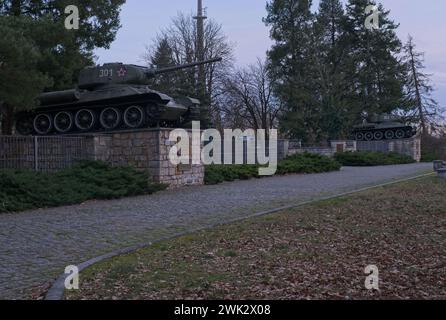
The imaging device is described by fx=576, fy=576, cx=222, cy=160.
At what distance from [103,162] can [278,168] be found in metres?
10.5

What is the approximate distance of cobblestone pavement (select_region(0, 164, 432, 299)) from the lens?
7285 mm

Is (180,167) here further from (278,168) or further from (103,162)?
(278,168)

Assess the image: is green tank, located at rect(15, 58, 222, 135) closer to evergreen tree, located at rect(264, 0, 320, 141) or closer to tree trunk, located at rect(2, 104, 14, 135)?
tree trunk, located at rect(2, 104, 14, 135)

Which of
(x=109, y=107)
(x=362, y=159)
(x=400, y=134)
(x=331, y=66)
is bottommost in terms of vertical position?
(x=362, y=159)

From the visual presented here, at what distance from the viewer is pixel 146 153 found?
746 inches

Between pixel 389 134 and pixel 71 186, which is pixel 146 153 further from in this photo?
pixel 389 134

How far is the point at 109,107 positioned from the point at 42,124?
3.28 metres

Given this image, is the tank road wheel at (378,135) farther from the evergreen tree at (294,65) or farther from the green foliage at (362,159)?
the green foliage at (362,159)

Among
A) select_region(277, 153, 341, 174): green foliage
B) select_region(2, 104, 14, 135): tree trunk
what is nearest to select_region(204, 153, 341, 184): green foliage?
select_region(277, 153, 341, 174): green foliage

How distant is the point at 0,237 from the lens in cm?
938

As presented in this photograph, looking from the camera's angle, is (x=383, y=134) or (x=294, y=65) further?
(x=294, y=65)

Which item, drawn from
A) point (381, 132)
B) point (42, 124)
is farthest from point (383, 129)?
point (42, 124)

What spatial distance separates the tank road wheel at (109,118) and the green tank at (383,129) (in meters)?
31.4
